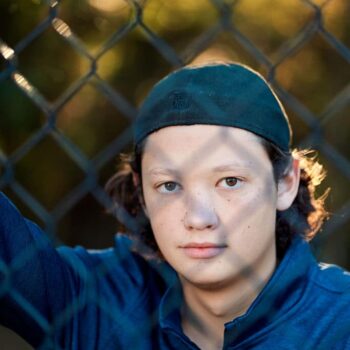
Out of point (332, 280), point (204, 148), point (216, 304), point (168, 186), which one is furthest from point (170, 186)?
point (332, 280)

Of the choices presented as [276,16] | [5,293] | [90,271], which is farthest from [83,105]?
[5,293]

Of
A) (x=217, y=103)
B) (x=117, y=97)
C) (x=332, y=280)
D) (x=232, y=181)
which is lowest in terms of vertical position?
(x=332, y=280)

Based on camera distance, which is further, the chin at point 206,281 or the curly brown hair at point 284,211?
the curly brown hair at point 284,211

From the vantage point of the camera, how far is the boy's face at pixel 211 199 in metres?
1.72

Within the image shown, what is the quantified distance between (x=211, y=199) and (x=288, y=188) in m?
0.35

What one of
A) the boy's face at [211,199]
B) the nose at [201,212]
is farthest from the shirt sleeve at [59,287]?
the nose at [201,212]

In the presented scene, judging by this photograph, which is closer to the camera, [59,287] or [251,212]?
[251,212]

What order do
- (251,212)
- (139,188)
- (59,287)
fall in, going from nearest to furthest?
(251,212) < (59,287) < (139,188)

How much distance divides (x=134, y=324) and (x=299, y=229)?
0.41 metres

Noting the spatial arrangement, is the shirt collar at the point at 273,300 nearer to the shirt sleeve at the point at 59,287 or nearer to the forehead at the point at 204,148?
the shirt sleeve at the point at 59,287

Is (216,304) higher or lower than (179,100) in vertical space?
lower

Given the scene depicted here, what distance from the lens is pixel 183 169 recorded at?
175cm

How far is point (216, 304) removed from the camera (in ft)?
6.34

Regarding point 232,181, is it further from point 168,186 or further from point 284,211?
point 284,211
